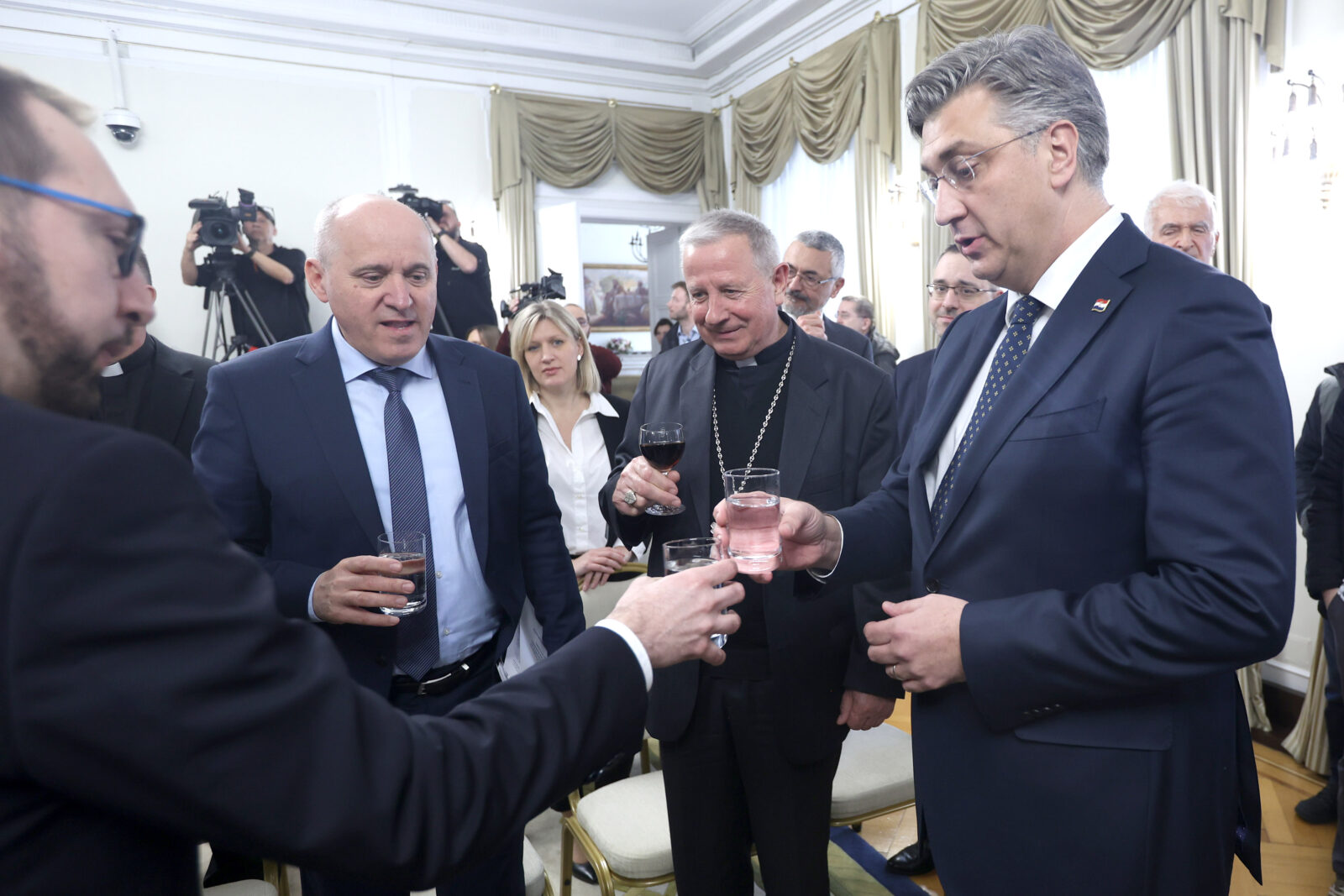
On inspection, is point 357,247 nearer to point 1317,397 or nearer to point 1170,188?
point 1170,188

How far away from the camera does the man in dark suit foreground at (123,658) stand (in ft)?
1.95

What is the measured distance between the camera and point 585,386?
3.38 meters

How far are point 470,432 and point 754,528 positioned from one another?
84cm

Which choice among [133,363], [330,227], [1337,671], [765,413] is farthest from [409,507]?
[1337,671]

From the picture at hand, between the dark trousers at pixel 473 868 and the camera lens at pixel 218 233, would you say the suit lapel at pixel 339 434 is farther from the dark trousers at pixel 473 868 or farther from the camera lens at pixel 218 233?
the camera lens at pixel 218 233

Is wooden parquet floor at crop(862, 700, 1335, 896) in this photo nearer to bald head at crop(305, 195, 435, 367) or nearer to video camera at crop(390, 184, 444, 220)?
bald head at crop(305, 195, 435, 367)

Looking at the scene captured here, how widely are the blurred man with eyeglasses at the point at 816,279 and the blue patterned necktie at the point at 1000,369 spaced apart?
2.21m

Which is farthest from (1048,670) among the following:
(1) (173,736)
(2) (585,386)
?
(2) (585,386)

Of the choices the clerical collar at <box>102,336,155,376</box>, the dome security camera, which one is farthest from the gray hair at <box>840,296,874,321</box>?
the dome security camera

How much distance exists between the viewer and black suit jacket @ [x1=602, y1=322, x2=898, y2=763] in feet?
5.89

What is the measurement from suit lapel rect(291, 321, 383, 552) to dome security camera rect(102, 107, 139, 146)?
6.02 m

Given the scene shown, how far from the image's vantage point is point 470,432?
1898 millimetres

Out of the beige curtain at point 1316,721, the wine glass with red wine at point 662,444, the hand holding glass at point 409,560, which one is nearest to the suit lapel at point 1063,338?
the wine glass with red wine at point 662,444

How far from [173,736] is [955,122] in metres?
1.28
